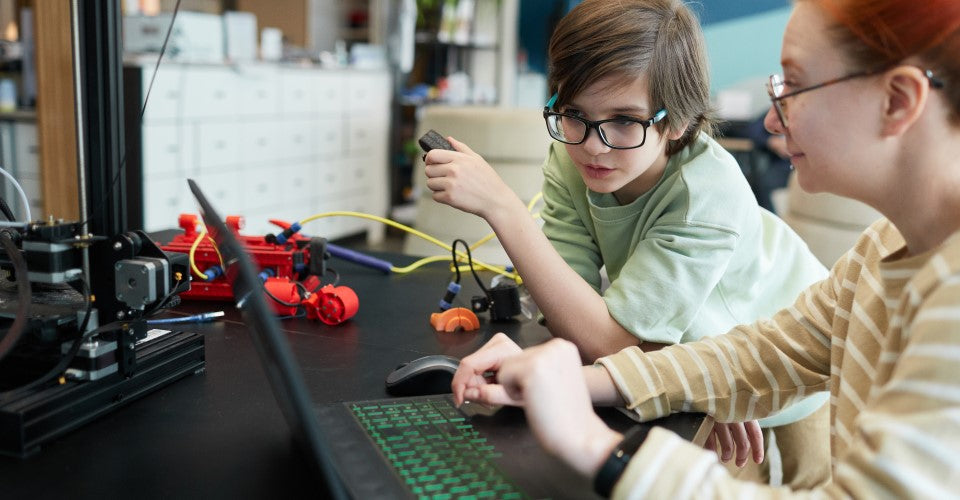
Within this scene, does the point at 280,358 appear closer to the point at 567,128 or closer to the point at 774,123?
the point at 774,123

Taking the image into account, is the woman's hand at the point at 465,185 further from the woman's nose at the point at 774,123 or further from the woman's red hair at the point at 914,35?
the woman's red hair at the point at 914,35

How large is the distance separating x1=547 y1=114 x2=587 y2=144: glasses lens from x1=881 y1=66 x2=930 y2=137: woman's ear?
0.44 meters

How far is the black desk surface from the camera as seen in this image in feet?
2.04

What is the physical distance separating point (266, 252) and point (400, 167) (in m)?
4.19

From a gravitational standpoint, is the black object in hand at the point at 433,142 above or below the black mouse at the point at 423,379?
above

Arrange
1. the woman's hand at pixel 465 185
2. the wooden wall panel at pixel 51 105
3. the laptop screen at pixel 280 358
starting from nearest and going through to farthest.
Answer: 1. the laptop screen at pixel 280 358
2. the woman's hand at pixel 465 185
3. the wooden wall panel at pixel 51 105

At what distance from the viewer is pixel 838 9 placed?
64 cm

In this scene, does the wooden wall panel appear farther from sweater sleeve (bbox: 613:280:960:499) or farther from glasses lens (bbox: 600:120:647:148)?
sweater sleeve (bbox: 613:280:960:499)

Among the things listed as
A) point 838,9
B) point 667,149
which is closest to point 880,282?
point 838,9

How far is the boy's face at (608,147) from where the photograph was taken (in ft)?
3.33

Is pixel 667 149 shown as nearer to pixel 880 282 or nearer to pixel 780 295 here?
pixel 780 295

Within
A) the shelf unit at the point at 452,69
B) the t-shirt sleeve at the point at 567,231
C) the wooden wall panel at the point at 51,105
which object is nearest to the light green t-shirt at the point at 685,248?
the t-shirt sleeve at the point at 567,231

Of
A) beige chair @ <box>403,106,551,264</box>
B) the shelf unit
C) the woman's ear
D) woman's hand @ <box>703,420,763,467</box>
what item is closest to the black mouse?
woman's hand @ <box>703,420,763,467</box>

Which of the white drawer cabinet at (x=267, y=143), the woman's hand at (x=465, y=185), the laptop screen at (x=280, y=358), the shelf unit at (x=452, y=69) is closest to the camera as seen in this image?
the laptop screen at (x=280, y=358)
